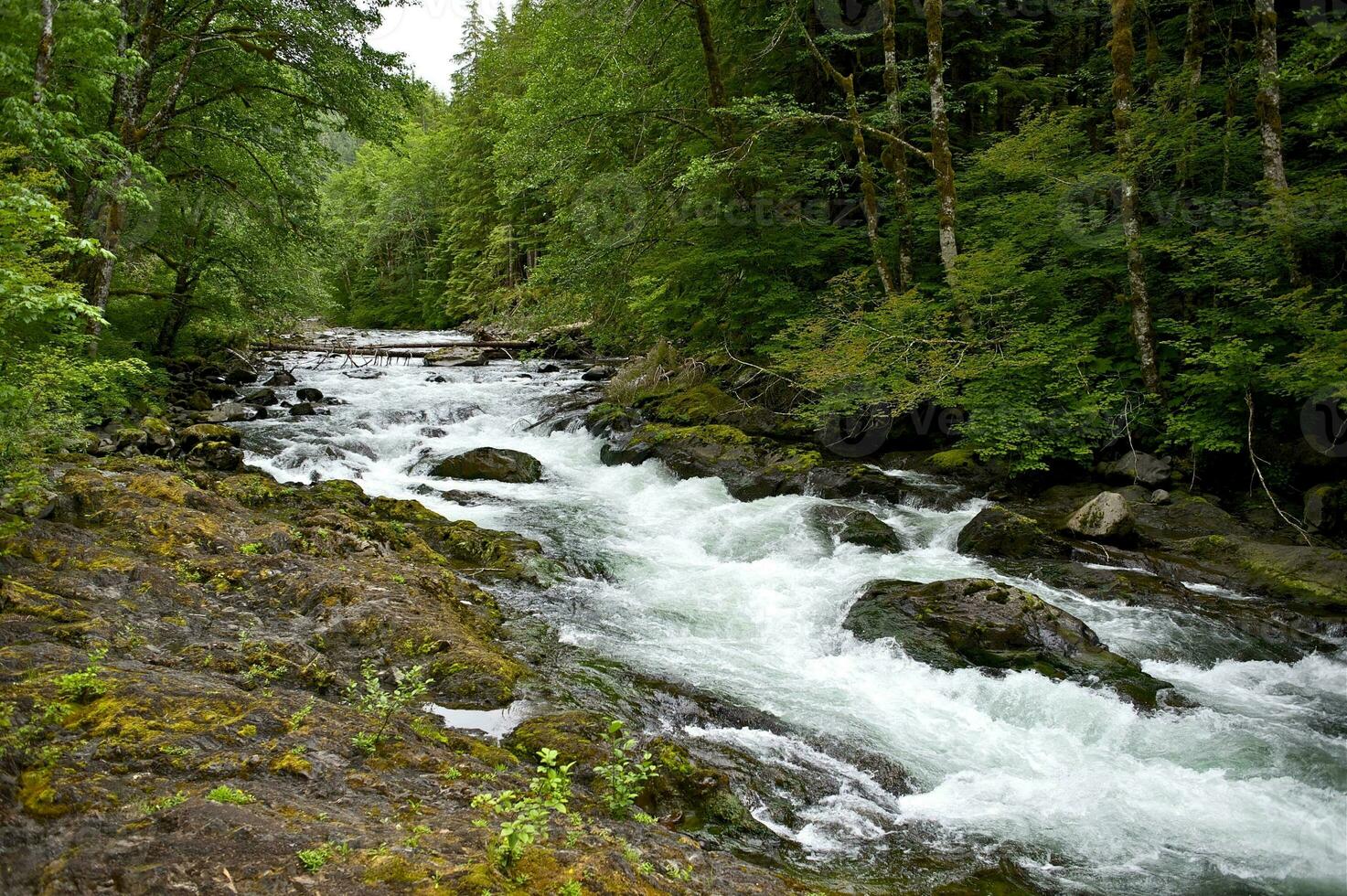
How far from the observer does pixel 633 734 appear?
17.2 ft

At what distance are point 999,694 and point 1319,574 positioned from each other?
455 cm

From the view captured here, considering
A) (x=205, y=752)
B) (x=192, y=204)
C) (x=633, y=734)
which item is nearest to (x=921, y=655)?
(x=633, y=734)

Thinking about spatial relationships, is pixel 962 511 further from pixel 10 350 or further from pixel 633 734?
pixel 10 350

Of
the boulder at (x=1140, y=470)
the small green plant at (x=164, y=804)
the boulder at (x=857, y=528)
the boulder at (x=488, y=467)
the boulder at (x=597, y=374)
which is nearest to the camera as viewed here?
the small green plant at (x=164, y=804)

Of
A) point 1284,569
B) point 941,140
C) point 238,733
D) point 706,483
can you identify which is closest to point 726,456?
point 706,483

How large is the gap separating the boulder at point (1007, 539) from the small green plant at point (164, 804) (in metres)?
8.94

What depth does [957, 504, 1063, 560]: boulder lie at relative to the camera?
9125mm

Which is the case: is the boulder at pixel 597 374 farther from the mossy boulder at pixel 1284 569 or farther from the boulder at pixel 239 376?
the mossy boulder at pixel 1284 569

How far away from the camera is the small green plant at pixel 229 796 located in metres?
2.80

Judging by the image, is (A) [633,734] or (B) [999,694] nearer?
(A) [633,734]

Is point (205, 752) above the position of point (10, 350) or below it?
below

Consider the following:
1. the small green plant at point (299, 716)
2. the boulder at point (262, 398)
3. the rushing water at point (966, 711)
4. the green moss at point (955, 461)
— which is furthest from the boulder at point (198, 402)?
the green moss at point (955, 461)

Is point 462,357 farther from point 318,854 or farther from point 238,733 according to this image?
point 318,854

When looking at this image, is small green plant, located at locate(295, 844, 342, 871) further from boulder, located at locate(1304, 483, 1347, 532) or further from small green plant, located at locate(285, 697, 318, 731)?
boulder, located at locate(1304, 483, 1347, 532)
